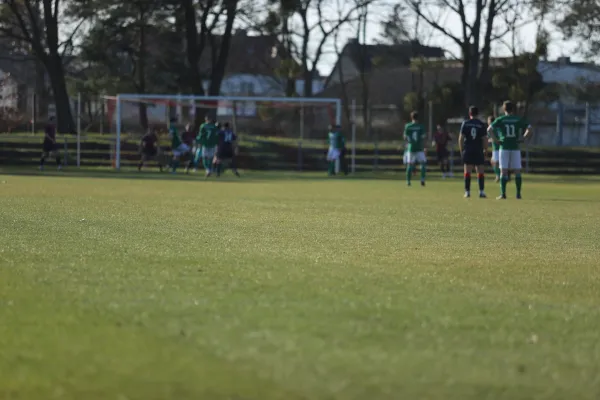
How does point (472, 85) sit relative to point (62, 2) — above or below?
below

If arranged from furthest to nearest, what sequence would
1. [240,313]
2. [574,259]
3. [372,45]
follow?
[372,45] < [574,259] < [240,313]

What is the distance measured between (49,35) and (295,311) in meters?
48.1

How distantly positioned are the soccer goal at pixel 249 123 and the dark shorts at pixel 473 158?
18716 mm

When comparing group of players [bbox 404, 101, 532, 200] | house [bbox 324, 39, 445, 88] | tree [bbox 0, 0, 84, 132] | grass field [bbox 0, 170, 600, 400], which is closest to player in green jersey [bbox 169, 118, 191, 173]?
tree [bbox 0, 0, 84, 132]

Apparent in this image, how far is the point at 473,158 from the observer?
929 inches

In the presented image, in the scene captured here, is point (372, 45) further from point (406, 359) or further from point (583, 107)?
point (406, 359)

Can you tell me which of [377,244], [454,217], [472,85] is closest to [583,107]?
[472,85]

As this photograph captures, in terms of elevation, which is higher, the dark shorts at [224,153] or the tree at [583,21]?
the tree at [583,21]

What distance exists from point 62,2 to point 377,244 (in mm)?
44145

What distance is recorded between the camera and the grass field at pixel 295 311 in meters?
4.82

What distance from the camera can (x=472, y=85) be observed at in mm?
52156

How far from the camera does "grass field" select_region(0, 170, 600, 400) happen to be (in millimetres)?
4820

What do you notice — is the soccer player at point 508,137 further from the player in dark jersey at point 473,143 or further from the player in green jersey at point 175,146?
the player in green jersey at point 175,146

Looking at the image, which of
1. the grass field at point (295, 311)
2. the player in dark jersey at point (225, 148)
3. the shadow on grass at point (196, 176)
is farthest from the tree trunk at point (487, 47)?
the grass field at point (295, 311)
